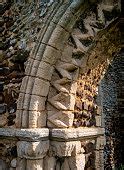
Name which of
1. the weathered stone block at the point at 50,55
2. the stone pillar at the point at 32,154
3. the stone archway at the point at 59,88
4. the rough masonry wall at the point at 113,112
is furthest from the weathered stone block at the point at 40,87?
the rough masonry wall at the point at 113,112

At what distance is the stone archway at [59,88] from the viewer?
3.11 metres

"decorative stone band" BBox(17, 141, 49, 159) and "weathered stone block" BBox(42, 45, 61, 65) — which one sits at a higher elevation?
"weathered stone block" BBox(42, 45, 61, 65)

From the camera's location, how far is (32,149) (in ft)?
9.86

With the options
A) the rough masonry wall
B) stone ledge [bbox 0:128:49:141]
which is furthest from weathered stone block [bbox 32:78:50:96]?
the rough masonry wall

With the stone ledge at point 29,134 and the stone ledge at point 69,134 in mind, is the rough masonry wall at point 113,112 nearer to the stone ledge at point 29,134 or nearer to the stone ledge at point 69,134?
the stone ledge at point 69,134

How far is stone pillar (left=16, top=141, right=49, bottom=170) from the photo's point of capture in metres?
3.02

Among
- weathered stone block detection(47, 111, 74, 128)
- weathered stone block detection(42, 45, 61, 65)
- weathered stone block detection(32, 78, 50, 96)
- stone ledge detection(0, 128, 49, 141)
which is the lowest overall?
stone ledge detection(0, 128, 49, 141)

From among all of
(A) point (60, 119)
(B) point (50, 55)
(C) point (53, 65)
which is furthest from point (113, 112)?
(B) point (50, 55)

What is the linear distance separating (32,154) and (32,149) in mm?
60

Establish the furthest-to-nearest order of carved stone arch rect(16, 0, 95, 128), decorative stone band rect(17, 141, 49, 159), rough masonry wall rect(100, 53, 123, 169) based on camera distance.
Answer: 1. rough masonry wall rect(100, 53, 123, 169)
2. carved stone arch rect(16, 0, 95, 128)
3. decorative stone band rect(17, 141, 49, 159)

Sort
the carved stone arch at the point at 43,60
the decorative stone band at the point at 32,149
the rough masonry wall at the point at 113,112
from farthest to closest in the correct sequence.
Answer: the rough masonry wall at the point at 113,112
the carved stone arch at the point at 43,60
the decorative stone band at the point at 32,149

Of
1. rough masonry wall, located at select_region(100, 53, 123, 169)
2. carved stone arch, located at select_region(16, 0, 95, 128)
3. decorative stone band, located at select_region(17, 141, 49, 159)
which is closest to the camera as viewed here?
decorative stone band, located at select_region(17, 141, 49, 159)

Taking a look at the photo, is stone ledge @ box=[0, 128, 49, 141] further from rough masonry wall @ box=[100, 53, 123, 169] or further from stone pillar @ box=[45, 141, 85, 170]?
rough masonry wall @ box=[100, 53, 123, 169]

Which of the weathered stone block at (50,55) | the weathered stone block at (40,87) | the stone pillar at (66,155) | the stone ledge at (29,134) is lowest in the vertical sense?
the stone pillar at (66,155)
